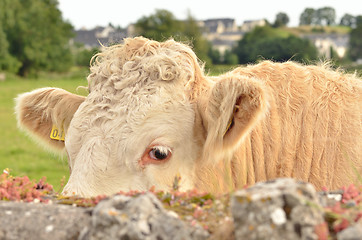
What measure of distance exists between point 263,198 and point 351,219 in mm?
434

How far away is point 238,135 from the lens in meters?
4.29

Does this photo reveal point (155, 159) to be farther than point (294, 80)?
No

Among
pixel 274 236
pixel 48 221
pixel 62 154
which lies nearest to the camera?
pixel 274 236

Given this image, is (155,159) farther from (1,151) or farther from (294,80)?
(1,151)

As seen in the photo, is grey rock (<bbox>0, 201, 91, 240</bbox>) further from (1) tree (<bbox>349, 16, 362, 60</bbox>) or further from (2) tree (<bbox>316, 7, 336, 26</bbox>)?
(2) tree (<bbox>316, 7, 336, 26</bbox>)

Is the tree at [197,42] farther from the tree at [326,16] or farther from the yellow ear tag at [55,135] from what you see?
the tree at [326,16]

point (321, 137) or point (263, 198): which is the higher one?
point (263, 198)

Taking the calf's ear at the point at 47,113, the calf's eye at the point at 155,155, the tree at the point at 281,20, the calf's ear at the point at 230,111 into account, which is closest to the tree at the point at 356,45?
the tree at the point at 281,20

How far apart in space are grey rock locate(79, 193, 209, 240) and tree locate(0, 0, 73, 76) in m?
66.5

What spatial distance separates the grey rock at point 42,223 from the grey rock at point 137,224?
0.11 metres

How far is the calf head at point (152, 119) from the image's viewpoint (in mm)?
4121

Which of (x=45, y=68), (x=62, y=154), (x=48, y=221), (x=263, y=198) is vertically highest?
(x=263, y=198)

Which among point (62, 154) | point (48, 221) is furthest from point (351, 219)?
point (62, 154)

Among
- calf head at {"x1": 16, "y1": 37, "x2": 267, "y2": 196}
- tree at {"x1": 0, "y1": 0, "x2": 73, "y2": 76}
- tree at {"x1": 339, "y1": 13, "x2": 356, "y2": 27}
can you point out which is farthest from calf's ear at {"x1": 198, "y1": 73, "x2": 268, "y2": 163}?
tree at {"x1": 339, "y1": 13, "x2": 356, "y2": 27}
